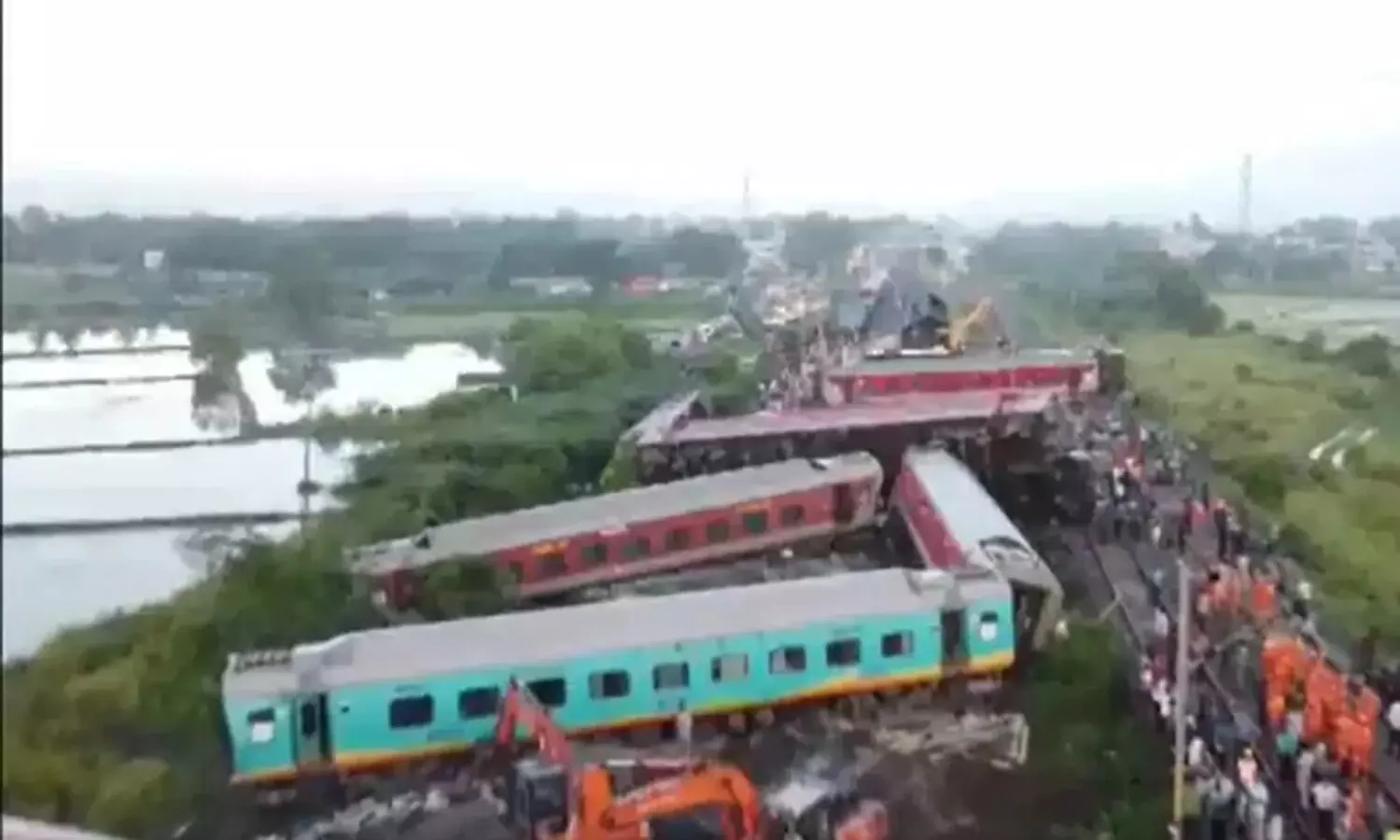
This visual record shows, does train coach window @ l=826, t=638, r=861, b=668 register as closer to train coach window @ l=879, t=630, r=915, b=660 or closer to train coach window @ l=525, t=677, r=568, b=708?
train coach window @ l=879, t=630, r=915, b=660

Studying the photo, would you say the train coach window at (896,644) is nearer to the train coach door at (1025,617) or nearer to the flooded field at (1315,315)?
the train coach door at (1025,617)

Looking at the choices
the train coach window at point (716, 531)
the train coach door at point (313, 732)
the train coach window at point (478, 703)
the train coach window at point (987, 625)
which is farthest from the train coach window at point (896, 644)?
the train coach door at point (313, 732)

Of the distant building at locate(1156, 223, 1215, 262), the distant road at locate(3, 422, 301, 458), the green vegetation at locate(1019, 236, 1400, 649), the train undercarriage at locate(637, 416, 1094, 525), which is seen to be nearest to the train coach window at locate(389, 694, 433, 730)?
the distant road at locate(3, 422, 301, 458)

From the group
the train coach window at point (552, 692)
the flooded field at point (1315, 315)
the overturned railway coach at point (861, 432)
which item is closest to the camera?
the train coach window at point (552, 692)

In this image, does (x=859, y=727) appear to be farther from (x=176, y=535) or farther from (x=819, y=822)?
(x=176, y=535)

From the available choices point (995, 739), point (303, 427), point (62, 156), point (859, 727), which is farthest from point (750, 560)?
point (62, 156)

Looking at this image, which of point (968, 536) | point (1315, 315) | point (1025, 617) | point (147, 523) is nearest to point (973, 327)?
point (968, 536)

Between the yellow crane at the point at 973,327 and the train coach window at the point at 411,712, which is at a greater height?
the yellow crane at the point at 973,327
